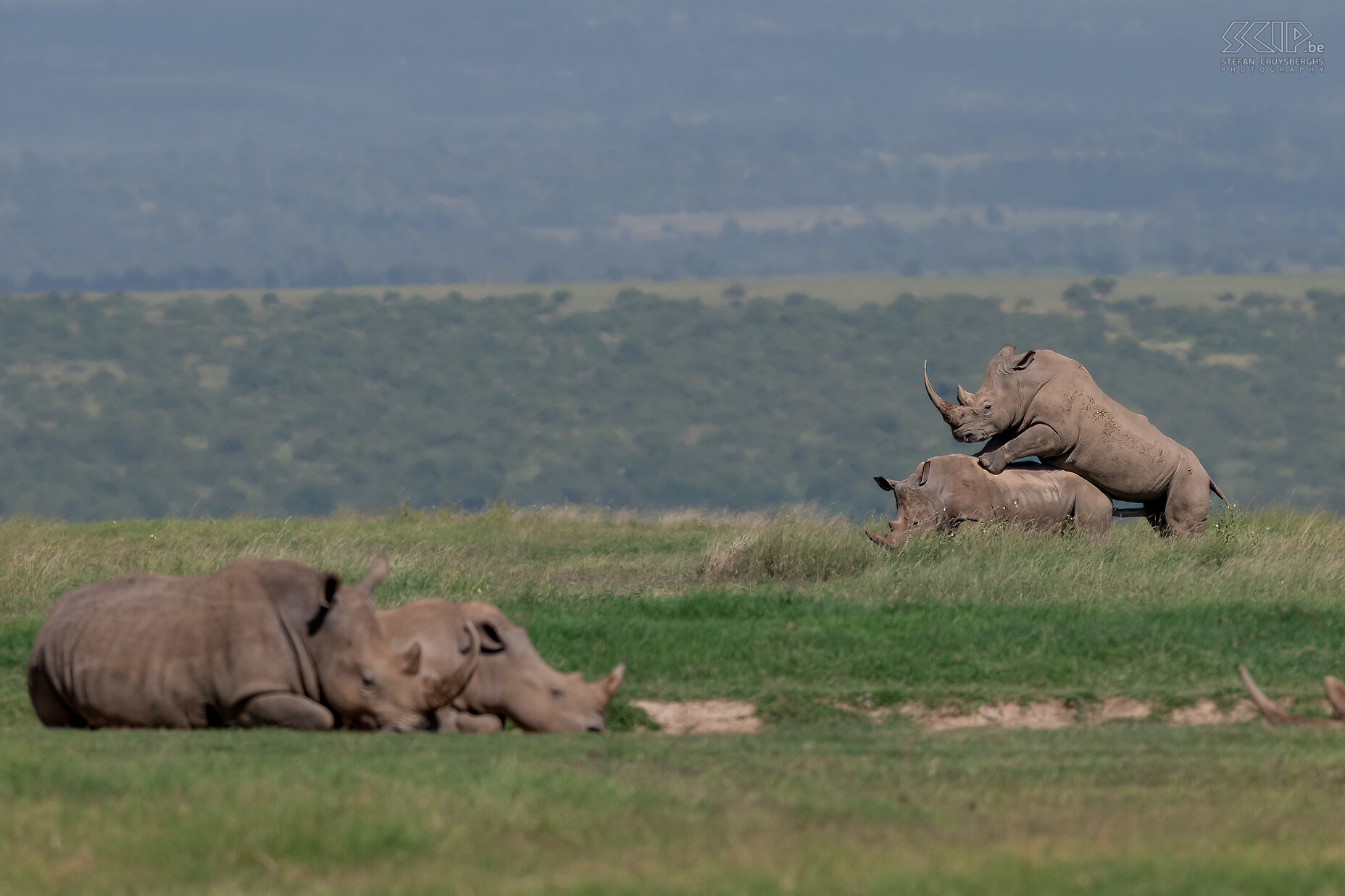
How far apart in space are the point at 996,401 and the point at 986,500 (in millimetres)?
1115

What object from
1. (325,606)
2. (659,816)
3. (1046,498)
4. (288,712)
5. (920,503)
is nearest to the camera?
A: (659,816)

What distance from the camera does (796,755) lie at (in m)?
10.8

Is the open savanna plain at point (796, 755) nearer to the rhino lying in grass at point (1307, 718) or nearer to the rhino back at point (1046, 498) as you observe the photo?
the rhino lying in grass at point (1307, 718)

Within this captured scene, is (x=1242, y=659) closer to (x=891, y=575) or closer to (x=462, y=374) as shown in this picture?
(x=891, y=575)

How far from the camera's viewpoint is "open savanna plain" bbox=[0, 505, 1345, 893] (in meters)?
7.58

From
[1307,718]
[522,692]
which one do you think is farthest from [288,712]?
[1307,718]

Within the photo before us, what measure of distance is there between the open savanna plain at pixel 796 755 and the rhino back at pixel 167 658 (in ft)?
1.68

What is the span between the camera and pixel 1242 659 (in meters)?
15.0

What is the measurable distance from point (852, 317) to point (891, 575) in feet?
379

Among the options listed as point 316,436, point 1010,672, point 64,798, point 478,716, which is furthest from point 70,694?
point 316,436

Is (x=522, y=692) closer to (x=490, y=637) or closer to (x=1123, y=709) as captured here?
(x=490, y=637)

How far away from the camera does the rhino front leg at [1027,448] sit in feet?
66.7

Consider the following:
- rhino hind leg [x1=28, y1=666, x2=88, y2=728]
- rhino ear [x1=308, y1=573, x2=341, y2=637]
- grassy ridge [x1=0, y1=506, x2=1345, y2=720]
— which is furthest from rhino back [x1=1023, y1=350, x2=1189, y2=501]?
rhino hind leg [x1=28, y1=666, x2=88, y2=728]

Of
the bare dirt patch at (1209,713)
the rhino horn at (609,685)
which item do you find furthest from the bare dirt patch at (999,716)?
the rhino horn at (609,685)
